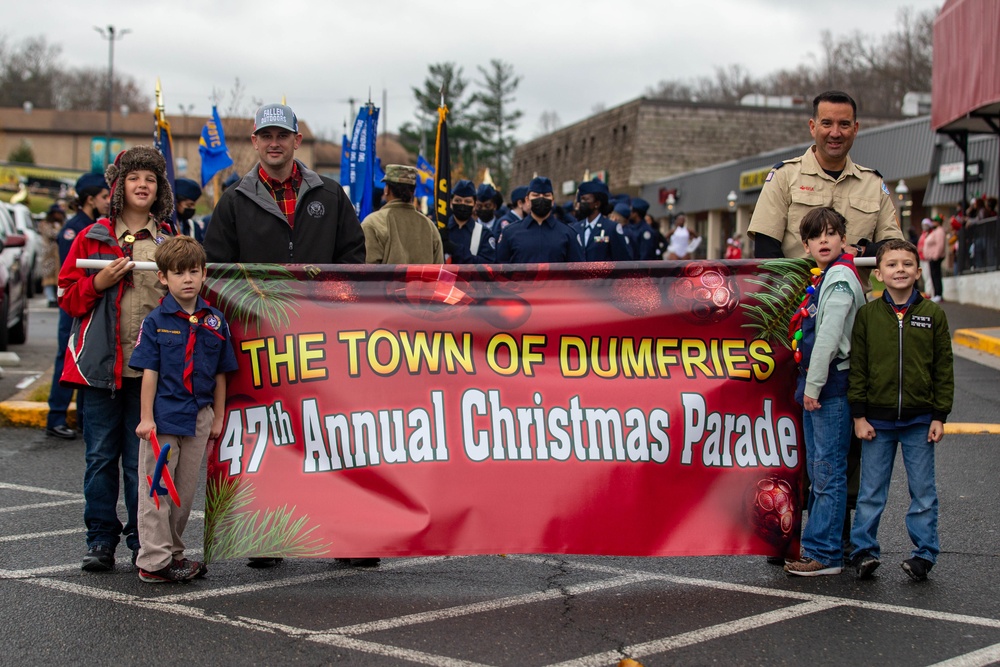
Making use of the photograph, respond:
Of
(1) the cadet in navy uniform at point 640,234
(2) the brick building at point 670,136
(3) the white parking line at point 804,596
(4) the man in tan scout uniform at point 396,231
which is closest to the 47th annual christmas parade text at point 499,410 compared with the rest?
(3) the white parking line at point 804,596

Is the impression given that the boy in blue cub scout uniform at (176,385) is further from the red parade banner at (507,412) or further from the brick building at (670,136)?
the brick building at (670,136)

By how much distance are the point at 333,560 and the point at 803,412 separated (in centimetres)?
244

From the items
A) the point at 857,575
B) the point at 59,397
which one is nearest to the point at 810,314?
the point at 857,575

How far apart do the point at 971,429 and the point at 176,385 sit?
6661mm

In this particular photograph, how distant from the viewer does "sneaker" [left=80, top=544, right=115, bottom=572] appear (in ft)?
17.5

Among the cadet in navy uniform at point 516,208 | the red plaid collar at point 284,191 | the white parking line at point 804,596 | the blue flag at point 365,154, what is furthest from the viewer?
the cadet in navy uniform at point 516,208

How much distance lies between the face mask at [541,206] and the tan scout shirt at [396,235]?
231cm

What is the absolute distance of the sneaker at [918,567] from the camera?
519cm

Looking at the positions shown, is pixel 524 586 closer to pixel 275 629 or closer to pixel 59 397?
pixel 275 629

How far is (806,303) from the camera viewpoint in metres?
5.40

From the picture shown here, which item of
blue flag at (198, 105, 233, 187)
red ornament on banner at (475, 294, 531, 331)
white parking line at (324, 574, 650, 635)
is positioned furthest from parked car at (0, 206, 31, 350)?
white parking line at (324, 574, 650, 635)

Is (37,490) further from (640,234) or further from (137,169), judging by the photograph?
(640,234)

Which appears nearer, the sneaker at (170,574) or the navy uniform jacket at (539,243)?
the sneaker at (170,574)

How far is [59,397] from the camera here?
29.7ft
